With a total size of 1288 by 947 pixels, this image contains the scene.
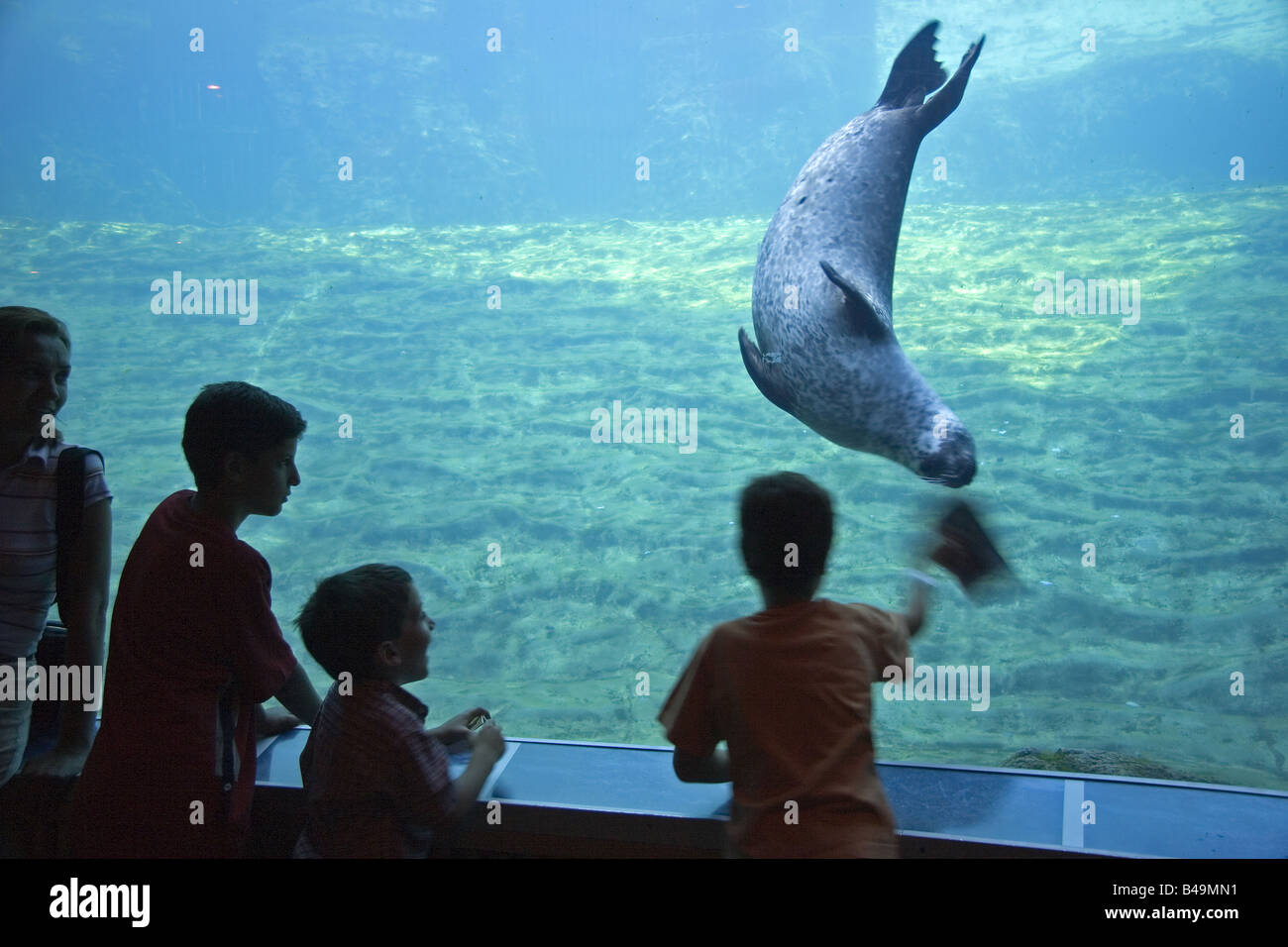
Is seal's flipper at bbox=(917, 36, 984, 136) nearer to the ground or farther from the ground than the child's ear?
farther from the ground

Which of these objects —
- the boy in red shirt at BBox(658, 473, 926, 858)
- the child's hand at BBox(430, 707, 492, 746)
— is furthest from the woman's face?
the boy in red shirt at BBox(658, 473, 926, 858)

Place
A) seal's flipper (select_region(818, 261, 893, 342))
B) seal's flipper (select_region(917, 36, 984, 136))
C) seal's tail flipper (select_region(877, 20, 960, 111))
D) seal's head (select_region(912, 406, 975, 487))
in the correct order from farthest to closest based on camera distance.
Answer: seal's tail flipper (select_region(877, 20, 960, 111)) → seal's flipper (select_region(917, 36, 984, 136)) → seal's flipper (select_region(818, 261, 893, 342)) → seal's head (select_region(912, 406, 975, 487))

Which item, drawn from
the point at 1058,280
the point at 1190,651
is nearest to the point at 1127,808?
the point at 1190,651

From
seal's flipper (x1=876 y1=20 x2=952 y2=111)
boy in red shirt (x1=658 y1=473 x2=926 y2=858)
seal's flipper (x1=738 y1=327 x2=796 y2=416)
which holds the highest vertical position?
seal's flipper (x1=876 y1=20 x2=952 y2=111)

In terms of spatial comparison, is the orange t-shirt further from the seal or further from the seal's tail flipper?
the seal's tail flipper

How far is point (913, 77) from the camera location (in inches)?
157

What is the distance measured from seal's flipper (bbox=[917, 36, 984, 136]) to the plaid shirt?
10.7 feet

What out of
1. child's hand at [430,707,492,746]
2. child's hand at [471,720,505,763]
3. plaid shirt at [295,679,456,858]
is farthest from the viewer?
child's hand at [430,707,492,746]

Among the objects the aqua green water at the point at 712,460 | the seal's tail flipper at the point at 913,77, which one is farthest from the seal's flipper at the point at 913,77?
the aqua green water at the point at 712,460

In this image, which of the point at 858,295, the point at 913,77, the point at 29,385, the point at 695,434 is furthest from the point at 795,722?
the point at 695,434

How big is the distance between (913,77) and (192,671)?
3.97 m

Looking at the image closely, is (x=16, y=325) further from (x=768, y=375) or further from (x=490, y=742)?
(x=768, y=375)

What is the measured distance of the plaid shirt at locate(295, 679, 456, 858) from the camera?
147 centimetres

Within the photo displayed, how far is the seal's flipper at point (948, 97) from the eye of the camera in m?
3.49
